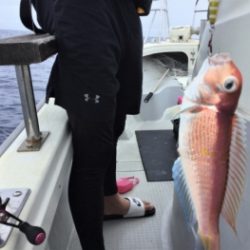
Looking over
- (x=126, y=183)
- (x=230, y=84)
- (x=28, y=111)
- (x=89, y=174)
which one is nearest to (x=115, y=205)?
(x=126, y=183)

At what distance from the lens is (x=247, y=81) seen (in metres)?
0.68

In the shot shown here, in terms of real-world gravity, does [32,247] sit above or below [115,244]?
above

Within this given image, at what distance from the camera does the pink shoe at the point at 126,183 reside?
197cm

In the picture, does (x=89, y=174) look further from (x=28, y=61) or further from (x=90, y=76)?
(x=28, y=61)

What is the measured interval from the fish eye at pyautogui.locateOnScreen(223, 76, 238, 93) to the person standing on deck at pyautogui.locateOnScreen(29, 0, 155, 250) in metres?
0.62

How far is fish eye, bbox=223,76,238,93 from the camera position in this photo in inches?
15.7

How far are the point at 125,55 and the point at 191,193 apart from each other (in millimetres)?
785

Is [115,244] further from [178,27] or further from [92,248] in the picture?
[178,27]

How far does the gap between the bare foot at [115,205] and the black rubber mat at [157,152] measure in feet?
1.60

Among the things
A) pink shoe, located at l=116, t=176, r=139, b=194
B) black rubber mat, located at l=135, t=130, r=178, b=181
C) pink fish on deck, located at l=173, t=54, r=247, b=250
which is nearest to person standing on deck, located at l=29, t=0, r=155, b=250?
pink fish on deck, located at l=173, t=54, r=247, b=250

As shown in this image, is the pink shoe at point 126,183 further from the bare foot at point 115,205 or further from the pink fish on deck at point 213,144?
the pink fish on deck at point 213,144

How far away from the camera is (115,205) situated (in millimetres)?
1625

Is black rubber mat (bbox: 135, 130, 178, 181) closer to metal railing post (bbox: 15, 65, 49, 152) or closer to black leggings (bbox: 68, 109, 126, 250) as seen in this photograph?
black leggings (bbox: 68, 109, 126, 250)

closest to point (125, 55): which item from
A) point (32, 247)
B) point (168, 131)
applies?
point (32, 247)
